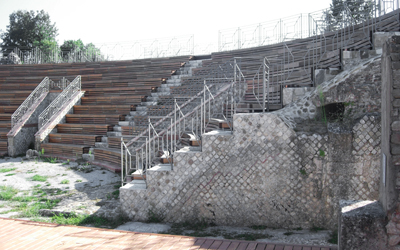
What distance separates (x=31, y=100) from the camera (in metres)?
15.8

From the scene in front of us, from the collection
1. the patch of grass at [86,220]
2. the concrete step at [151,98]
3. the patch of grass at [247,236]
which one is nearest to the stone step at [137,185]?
the patch of grass at [86,220]

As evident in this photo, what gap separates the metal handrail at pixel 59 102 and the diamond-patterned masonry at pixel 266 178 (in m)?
8.96

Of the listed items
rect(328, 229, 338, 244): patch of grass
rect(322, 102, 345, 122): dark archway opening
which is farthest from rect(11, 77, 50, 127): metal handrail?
rect(328, 229, 338, 244): patch of grass

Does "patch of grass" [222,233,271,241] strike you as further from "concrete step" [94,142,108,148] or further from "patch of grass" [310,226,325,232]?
"concrete step" [94,142,108,148]

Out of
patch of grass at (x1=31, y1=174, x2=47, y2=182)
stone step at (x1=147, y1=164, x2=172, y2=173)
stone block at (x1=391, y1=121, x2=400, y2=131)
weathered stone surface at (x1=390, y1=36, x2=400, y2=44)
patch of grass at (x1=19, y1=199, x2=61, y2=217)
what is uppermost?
weathered stone surface at (x1=390, y1=36, x2=400, y2=44)

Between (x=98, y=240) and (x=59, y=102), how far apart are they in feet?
35.8

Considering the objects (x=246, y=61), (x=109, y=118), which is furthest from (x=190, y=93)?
(x=109, y=118)

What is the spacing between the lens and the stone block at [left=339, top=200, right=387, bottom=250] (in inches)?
155

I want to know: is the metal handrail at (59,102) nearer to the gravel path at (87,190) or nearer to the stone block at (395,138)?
the gravel path at (87,190)

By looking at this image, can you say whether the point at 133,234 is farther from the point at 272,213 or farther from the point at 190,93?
the point at 190,93

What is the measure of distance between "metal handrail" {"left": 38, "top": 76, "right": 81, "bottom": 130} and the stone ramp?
884 centimetres

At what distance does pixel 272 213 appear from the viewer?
649 cm

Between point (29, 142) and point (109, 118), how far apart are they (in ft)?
12.3

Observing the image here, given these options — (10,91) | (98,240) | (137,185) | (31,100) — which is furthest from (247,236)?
(10,91)
